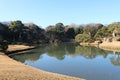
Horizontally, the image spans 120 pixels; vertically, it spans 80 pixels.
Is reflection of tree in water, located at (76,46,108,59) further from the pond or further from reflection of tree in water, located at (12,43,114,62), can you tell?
A: the pond

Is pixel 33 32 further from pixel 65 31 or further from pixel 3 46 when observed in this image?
pixel 3 46

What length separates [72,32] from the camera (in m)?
108

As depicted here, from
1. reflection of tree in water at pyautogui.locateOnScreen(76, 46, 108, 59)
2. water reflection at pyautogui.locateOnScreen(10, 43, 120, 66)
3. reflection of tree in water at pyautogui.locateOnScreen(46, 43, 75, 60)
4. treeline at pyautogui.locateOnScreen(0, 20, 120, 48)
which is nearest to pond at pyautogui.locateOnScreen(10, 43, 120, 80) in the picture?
water reflection at pyautogui.locateOnScreen(10, 43, 120, 66)

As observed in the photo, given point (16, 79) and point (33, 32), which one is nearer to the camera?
point (16, 79)

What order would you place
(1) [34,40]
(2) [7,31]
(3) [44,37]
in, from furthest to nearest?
(3) [44,37]
(1) [34,40]
(2) [7,31]

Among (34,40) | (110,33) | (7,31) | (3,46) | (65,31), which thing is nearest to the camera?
(3,46)

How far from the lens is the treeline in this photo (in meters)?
76.4

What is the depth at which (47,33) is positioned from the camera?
101m

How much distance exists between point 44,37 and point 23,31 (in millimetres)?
15223

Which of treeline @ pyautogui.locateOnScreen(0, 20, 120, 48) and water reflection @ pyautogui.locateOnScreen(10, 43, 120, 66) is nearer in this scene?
water reflection @ pyautogui.locateOnScreen(10, 43, 120, 66)

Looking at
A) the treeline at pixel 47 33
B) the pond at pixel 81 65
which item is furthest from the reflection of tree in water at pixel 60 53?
the treeline at pixel 47 33

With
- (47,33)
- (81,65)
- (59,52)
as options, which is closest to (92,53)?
(59,52)

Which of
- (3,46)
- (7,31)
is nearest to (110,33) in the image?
(7,31)

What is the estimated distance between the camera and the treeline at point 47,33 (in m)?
76.4
